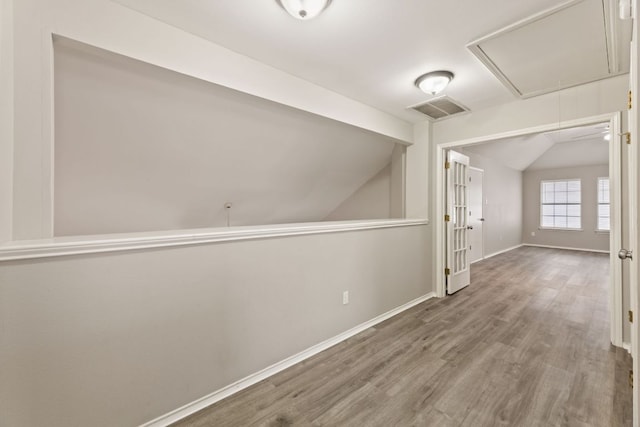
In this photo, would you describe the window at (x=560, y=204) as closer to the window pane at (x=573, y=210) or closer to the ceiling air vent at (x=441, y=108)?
the window pane at (x=573, y=210)

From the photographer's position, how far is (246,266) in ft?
6.13

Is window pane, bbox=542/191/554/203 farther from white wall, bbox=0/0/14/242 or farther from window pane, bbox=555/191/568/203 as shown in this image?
white wall, bbox=0/0/14/242

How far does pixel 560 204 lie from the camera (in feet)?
24.5

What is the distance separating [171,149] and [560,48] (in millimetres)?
3292

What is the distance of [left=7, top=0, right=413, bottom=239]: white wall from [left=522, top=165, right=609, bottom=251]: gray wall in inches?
363

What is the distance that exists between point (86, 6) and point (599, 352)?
455cm

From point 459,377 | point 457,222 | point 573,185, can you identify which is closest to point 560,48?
point 457,222

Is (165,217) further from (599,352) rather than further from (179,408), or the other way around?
(599,352)

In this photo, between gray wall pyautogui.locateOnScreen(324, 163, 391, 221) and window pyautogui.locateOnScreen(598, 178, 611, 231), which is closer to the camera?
gray wall pyautogui.locateOnScreen(324, 163, 391, 221)

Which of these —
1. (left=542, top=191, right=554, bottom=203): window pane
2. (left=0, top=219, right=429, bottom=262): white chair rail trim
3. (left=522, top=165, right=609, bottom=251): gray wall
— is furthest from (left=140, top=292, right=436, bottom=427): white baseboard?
(left=542, top=191, right=554, bottom=203): window pane

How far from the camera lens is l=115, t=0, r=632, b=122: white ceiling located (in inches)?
62.8

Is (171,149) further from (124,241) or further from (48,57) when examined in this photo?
(124,241)

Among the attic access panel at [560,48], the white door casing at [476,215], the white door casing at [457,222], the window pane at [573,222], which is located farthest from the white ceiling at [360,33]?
the window pane at [573,222]

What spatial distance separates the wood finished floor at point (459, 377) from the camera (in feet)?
5.29
